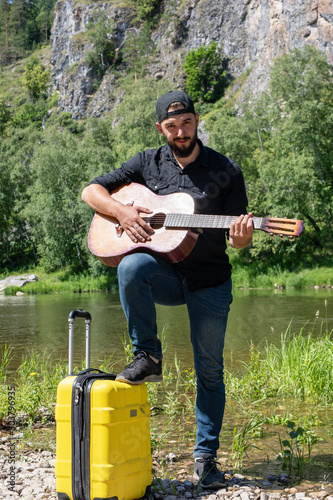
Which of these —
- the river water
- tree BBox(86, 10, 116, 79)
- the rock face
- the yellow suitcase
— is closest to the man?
the yellow suitcase

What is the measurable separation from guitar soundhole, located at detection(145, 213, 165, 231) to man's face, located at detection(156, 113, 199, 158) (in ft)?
1.30

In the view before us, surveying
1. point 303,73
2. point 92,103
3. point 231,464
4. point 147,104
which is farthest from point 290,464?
point 92,103

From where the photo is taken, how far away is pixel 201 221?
2955 mm

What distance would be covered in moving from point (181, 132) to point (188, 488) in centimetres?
202

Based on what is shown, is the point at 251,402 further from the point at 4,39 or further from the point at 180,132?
the point at 4,39

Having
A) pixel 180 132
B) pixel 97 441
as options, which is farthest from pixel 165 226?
pixel 97 441

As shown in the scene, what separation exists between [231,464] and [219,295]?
3.63ft

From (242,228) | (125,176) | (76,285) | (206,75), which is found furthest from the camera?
(206,75)

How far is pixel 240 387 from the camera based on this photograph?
4.97 m

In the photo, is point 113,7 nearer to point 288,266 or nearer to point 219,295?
point 288,266

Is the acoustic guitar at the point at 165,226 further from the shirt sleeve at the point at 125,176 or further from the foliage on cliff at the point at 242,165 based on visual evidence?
the foliage on cliff at the point at 242,165

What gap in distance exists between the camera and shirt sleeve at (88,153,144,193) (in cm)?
340

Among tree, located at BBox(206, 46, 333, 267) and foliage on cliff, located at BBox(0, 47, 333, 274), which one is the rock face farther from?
foliage on cliff, located at BBox(0, 47, 333, 274)

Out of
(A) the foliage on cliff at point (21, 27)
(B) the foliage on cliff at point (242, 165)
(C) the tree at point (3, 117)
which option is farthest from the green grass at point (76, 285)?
(A) the foliage on cliff at point (21, 27)
